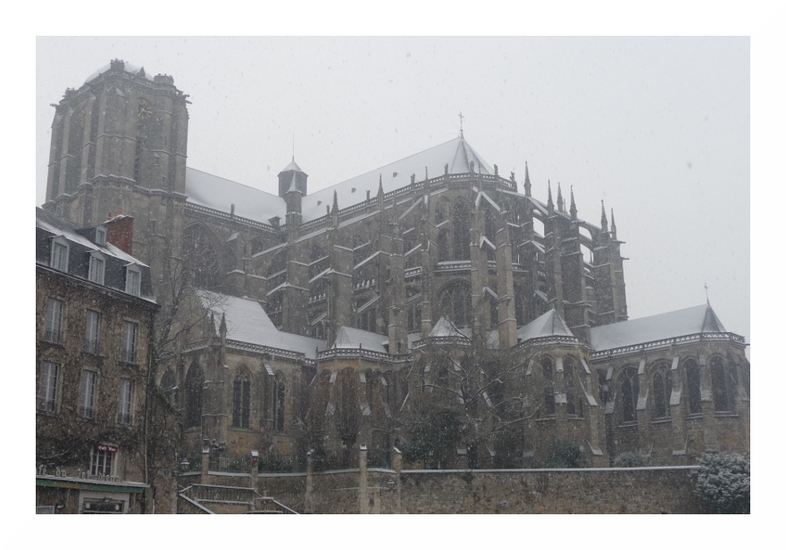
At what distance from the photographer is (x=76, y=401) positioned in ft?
89.0

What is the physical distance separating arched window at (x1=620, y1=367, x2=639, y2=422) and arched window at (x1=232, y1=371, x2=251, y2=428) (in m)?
17.7

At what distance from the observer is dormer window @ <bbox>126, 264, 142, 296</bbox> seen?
30578 mm

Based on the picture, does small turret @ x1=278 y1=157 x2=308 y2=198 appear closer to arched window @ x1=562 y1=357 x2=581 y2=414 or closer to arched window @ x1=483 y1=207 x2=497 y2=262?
arched window @ x1=483 y1=207 x2=497 y2=262

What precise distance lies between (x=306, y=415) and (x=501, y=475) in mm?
13672

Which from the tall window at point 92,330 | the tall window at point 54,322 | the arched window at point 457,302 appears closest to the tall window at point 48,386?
the tall window at point 54,322

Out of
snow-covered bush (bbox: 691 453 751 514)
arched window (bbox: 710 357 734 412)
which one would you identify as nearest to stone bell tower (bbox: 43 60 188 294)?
arched window (bbox: 710 357 734 412)

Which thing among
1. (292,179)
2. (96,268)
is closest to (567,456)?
(96,268)

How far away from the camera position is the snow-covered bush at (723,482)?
31016 millimetres

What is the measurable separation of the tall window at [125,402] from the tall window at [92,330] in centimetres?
149

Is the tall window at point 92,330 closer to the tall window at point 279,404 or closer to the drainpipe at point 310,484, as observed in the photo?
the drainpipe at point 310,484

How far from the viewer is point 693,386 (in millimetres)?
43781

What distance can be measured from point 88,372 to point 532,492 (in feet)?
53.2

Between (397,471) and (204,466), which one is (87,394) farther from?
(397,471)

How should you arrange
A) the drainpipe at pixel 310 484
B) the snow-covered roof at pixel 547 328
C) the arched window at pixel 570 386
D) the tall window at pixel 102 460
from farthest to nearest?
1. the snow-covered roof at pixel 547 328
2. the arched window at pixel 570 386
3. the drainpipe at pixel 310 484
4. the tall window at pixel 102 460
